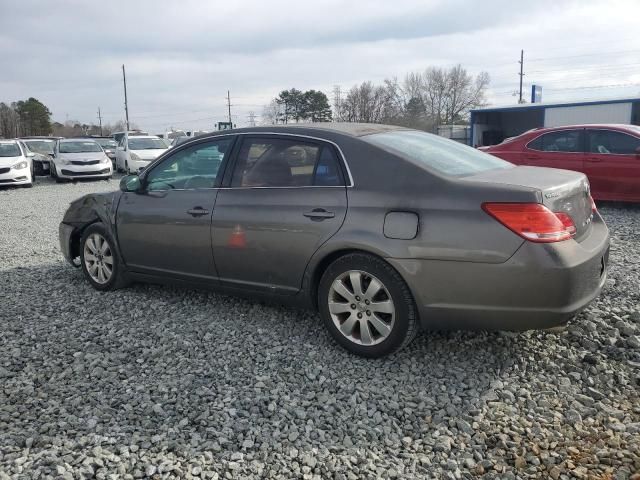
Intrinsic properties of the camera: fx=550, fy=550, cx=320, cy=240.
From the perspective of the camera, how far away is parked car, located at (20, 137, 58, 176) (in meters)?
20.7

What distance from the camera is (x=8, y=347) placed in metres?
4.04

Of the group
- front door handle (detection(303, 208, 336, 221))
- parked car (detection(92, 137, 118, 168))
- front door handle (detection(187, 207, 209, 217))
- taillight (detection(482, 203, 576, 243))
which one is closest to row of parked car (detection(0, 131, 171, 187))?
parked car (detection(92, 137, 118, 168))

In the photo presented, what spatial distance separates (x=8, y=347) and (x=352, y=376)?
256 cm

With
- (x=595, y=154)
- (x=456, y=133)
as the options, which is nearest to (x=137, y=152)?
(x=595, y=154)

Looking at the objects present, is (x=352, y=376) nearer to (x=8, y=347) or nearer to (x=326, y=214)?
(x=326, y=214)

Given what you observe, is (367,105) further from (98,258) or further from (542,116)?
(98,258)

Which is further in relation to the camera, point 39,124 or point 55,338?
point 39,124

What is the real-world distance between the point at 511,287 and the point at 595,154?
23.5ft

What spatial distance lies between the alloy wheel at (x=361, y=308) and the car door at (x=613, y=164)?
23.2 ft

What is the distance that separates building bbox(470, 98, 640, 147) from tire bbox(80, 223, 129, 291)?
27.6 metres

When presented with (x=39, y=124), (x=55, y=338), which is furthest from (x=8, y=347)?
(x=39, y=124)

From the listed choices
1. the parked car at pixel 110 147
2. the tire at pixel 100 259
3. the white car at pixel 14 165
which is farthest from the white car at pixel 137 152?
the tire at pixel 100 259

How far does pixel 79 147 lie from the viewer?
63.5 ft

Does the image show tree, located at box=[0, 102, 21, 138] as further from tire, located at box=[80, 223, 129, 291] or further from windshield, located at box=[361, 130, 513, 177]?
windshield, located at box=[361, 130, 513, 177]
